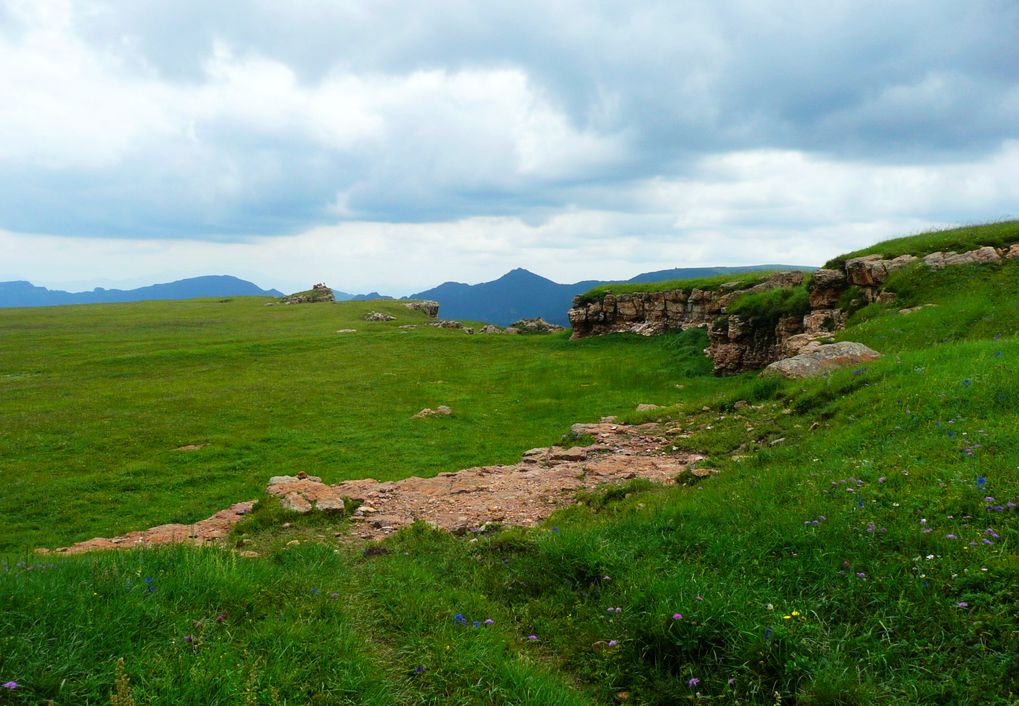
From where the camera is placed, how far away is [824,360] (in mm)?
16547

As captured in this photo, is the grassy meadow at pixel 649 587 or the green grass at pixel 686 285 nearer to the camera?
the grassy meadow at pixel 649 587

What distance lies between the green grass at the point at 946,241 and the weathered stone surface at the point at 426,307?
70.7 m

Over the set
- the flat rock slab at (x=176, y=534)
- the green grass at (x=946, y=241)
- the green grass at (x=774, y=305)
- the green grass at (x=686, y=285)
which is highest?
the green grass at (x=946, y=241)

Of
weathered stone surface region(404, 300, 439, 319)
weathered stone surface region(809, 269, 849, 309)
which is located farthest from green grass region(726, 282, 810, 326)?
weathered stone surface region(404, 300, 439, 319)

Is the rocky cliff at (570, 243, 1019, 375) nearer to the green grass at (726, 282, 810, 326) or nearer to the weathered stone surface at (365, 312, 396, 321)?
the green grass at (726, 282, 810, 326)

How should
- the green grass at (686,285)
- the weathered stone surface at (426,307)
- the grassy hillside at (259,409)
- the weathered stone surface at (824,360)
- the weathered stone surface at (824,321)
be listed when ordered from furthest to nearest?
the weathered stone surface at (426,307) < the green grass at (686,285) < the weathered stone surface at (824,321) < the grassy hillside at (259,409) < the weathered stone surface at (824,360)

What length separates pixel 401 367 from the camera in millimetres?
40281

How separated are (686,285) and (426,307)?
56.3m

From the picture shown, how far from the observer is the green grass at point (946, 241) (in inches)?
898

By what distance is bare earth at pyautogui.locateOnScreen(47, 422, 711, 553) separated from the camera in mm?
11008

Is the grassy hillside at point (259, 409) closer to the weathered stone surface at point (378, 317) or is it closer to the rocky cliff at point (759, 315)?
the rocky cliff at point (759, 315)

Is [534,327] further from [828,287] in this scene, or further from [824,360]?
[824,360]

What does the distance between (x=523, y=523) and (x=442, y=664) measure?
5225 mm

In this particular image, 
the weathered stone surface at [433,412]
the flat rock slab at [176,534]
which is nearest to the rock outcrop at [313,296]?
the weathered stone surface at [433,412]
